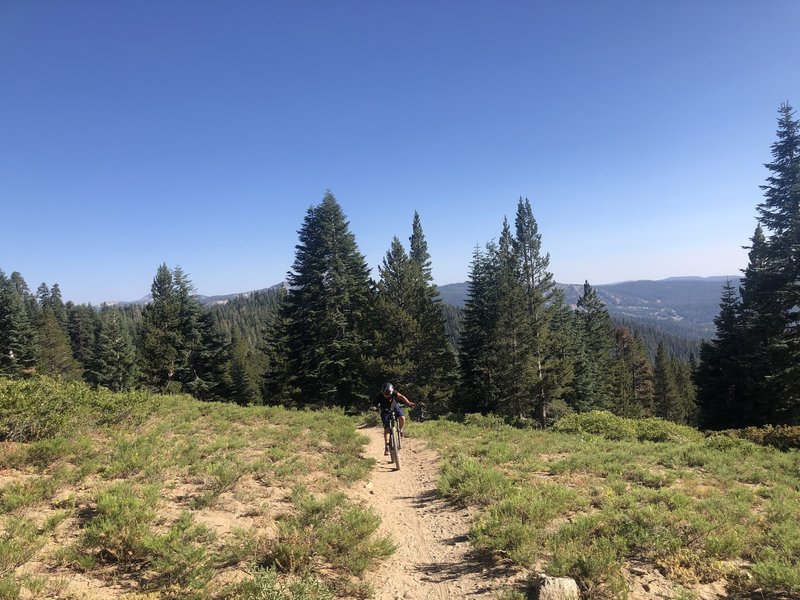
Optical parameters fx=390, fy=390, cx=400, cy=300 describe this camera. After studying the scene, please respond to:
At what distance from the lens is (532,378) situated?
26.5 meters

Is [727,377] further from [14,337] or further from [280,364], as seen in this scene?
[14,337]

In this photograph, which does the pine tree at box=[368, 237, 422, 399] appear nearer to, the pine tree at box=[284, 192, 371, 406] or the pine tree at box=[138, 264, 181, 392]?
the pine tree at box=[284, 192, 371, 406]

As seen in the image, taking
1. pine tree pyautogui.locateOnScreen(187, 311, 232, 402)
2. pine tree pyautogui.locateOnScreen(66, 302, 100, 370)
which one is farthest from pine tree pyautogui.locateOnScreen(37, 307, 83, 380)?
pine tree pyautogui.locateOnScreen(187, 311, 232, 402)

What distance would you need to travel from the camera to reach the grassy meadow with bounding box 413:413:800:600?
4953 mm

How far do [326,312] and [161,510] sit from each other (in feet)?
72.2

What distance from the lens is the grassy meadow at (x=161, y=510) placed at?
15.3ft

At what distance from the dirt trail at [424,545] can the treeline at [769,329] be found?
71.5 feet

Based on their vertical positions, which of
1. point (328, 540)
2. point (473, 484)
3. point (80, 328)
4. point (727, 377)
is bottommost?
point (727, 377)

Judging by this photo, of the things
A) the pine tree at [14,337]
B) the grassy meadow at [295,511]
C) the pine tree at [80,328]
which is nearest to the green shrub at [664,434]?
the grassy meadow at [295,511]

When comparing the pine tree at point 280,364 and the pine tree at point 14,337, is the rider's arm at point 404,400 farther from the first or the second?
the pine tree at point 14,337

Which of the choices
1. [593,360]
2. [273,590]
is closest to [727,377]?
[593,360]

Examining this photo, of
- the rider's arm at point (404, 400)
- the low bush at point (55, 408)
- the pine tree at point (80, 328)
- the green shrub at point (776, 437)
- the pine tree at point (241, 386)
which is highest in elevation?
the pine tree at point (80, 328)

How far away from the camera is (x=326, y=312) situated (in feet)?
92.5

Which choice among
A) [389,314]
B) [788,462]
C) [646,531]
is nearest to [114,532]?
[646,531]
